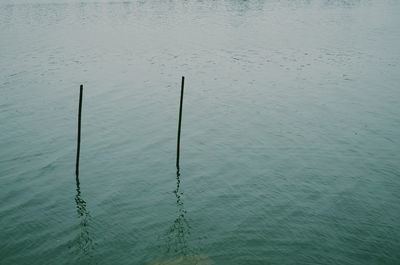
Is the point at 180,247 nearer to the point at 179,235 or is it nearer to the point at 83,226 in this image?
the point at 179,235

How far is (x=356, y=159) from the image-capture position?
902 inches

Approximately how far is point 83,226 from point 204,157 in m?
8.63

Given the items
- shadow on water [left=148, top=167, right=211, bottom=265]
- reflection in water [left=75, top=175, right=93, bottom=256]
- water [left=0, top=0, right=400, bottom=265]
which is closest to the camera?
shadow on water [left=148, top=167, right=211, bottom=265]

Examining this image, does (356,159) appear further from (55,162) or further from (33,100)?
(33,100)

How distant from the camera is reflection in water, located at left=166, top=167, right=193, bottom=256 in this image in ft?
52.9

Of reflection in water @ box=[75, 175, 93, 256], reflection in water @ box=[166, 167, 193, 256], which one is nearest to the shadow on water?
reflection in water @ box=[166, 167, 193, 256]

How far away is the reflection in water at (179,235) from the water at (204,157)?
0.27ft

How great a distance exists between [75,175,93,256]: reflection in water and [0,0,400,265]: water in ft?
0.29

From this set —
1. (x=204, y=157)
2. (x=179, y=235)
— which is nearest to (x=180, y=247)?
(x=179, y=235)

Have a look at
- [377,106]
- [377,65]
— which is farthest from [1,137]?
[377,65]

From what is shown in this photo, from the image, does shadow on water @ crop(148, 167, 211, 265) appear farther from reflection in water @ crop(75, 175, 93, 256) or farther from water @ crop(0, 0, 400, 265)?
reflection in water @ crop(75, 175, 93, 256)

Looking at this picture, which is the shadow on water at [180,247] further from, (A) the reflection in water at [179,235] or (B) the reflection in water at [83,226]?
(B) the reflection in water at [83,226]

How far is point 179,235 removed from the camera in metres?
17.0

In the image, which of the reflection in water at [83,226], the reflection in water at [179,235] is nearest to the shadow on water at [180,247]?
the reflection in water at [179,235]
